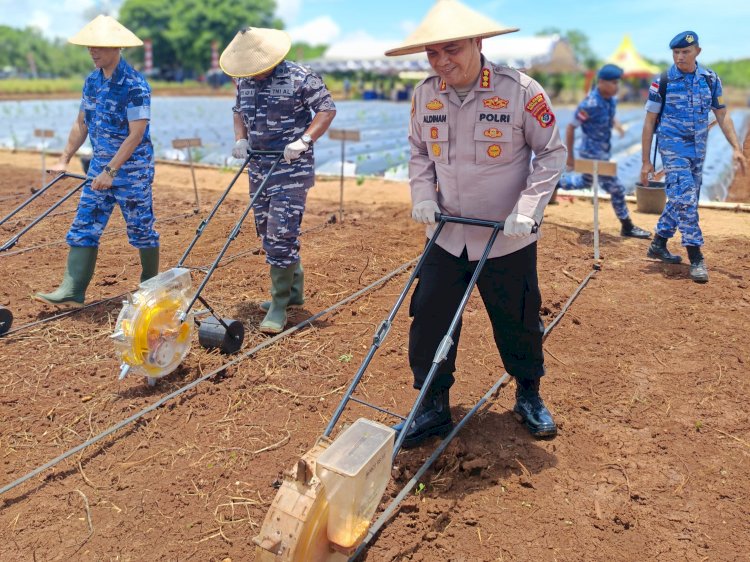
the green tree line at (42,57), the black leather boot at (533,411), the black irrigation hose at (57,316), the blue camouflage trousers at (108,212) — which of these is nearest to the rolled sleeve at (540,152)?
the black leather boot at (533,411)

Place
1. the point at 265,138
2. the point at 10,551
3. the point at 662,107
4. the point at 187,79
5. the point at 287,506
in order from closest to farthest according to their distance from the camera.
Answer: the point at 287,506 < the point at 10,551 < the point at 265,138 < the point at 662,107 < the point at 187,79

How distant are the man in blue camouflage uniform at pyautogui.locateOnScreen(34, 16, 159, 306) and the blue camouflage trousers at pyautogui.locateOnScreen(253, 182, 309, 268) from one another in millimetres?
897

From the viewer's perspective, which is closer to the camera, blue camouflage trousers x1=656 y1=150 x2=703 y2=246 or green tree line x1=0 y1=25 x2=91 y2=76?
blue camouflage trousers x1=656 y1=150 x2=703 y2=246

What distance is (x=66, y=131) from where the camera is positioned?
16.5m

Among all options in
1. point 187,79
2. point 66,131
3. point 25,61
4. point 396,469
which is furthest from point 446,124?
point 25,61

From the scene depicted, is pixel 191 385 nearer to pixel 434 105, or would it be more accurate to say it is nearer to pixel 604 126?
pixel 434 105

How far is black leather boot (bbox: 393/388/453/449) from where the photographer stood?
10.4 ft

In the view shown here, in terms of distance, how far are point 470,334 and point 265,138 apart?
1.89 m

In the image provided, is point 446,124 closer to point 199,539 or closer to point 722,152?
point 199,539

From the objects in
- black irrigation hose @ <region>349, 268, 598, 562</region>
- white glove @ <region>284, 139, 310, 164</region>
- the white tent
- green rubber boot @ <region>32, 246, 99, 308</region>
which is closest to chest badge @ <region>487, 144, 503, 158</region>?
black irrigation hose @ <region>349, 268, 598, 562</region>

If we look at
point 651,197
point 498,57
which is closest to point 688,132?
point 651,197

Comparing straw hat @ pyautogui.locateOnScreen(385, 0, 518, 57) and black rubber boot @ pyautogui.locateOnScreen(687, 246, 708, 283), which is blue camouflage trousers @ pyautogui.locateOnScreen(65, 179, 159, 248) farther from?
black rubber boot @ pyautogui.locateOnScreen(687, 246, 708, 283)

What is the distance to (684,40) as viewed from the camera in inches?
209

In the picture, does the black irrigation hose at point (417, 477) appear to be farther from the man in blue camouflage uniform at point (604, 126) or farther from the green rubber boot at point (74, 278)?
the man in blue camouflage uniform at point (604, 126)
